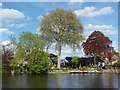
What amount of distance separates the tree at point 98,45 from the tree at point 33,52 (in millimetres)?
12259

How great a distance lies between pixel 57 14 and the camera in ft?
107

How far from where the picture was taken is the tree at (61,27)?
3238 centimetres

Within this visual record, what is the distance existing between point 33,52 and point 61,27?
9164 millimetres

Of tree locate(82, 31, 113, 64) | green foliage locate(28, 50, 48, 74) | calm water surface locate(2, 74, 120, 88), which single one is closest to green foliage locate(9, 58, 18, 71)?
green foliage locate(28, 50, 48, 74)

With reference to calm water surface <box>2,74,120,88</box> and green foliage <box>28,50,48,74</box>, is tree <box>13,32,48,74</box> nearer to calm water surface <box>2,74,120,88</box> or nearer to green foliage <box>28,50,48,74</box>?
green foliage <box>28,50,48,74</box>

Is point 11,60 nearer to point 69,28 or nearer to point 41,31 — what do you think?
point 41,31

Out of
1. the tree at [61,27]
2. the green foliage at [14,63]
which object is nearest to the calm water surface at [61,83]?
the green foliage at [14,63]

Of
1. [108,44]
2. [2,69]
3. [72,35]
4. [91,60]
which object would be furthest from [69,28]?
[2,69]

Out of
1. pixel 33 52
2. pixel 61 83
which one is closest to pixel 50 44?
pixel 33 52

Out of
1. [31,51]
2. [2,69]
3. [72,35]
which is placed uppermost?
[72,35]

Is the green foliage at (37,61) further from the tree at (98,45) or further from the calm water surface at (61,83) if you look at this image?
the tree at (98,45)

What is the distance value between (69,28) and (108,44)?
9.49 metres

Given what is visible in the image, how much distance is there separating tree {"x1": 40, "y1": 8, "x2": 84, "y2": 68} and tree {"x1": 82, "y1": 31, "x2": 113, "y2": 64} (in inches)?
127

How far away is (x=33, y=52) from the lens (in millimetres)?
26406
